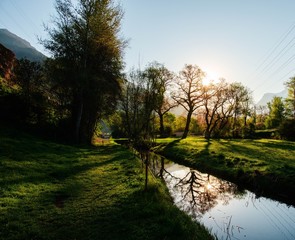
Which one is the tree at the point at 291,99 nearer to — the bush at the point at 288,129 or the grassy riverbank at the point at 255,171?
the bush at the point at 288,129

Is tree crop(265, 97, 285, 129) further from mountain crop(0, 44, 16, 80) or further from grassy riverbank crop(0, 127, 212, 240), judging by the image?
grassy riverbank crop(0, 127, 212, 240)

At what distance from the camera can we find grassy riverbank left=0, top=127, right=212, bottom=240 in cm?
932

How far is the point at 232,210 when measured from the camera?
16.3m

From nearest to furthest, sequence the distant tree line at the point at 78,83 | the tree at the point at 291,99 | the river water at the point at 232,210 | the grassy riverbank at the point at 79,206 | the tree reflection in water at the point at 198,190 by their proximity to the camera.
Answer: the grassy riverbank at the point at 79,206 → the river water at the point at 232,210 → the tree reflection in water at the point at 198,190 → the distant tree line at the point at 78,83 → the tree at the point at 291,99

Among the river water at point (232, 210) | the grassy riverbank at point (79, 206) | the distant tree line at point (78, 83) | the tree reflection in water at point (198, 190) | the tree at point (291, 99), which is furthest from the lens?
the tree at point (291, 99)

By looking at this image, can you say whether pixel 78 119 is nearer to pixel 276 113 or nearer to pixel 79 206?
pixel 79 206

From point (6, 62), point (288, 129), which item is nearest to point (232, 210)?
point (6, 62)

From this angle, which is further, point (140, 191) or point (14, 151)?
point (14, 151)

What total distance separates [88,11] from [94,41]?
442cm

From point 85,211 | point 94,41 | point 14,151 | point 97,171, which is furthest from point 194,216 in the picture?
point 94,41

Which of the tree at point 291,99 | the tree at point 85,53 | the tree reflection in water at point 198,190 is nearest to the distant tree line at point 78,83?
the tree at point 85,53

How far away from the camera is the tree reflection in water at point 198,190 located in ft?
56.3

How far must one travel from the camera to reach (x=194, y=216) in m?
15.0

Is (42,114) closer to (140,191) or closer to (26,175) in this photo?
(26,175)
